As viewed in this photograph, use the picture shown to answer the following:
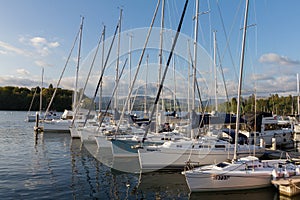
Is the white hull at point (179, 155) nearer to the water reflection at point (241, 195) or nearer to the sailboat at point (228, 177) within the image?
the sailboat at point (228, 177)

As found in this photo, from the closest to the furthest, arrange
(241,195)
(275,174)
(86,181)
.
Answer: (241,195) < (275,174) < (86,181)

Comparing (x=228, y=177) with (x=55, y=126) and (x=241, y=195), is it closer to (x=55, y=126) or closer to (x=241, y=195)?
(x=241, y=195)

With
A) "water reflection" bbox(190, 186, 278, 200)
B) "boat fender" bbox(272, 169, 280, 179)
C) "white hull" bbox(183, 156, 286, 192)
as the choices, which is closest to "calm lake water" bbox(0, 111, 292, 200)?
"water reflection" bbox(190, 186, 278, 200)

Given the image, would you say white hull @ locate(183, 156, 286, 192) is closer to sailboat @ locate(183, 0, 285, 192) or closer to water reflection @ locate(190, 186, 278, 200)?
sailboat @ locate(183, 0, 285, 192)

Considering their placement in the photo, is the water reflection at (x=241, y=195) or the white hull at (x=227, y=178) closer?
the water reflection at (x=241, y=195)

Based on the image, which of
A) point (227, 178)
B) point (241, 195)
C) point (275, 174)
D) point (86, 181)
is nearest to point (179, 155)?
point (227, 178)

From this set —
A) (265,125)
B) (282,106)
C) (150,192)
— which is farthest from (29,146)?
A: (282,106)

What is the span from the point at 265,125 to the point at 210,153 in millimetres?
15232

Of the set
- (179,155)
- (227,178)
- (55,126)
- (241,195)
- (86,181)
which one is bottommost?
(86,181)

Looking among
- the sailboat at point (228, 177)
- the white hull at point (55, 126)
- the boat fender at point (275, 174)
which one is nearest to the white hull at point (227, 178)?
the sailboat at point (228, 177)

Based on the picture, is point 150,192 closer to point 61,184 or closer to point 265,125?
point 61,184

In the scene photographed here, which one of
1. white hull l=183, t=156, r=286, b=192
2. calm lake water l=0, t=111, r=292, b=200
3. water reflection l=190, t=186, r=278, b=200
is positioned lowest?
calm lake water l=0, t=111, r=292, b=200

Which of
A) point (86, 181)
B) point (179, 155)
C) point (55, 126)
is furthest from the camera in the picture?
point (55, 126)

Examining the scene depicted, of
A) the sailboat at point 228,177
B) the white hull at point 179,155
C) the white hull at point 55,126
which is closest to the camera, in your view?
the sailboat at point 228,177
